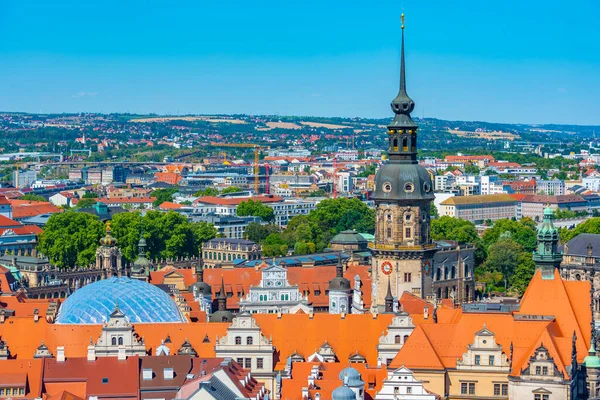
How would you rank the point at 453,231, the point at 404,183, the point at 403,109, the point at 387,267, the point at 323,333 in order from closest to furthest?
the point at 323,333
the point at 404,183
the point at 387,267
the point at 403,109
the point at 453,231

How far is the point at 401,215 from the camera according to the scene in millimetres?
103062

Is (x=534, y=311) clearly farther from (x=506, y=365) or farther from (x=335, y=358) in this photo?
(x=335, y=358)

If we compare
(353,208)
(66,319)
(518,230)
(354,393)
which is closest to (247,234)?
(353,208)

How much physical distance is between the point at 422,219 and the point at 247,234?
8548cm

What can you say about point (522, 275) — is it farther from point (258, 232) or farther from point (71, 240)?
point (258, 232)

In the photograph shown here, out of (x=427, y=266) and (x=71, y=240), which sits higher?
(x=427, y=266)

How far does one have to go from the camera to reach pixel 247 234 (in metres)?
188

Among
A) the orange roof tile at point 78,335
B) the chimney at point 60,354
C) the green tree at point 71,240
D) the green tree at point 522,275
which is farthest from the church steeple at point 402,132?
the green tree at point 71,240

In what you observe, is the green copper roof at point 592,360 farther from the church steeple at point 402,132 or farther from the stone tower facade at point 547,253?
the church steeple at point 402,132

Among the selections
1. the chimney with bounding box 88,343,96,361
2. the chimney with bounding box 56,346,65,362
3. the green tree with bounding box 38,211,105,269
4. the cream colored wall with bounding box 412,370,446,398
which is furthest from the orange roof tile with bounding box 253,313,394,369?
the green tree with bounding box 38,211,105,269

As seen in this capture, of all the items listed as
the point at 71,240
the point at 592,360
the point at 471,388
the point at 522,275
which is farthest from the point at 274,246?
the point at 592,360

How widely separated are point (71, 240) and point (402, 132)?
6707 cm

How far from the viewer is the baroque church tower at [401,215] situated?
4048 inches

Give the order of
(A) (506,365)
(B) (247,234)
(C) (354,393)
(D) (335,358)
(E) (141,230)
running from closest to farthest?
(C) (354,393)
(A) (506,365)
(D) (335,358)
(E) (141,230)
(B) (247,234)
